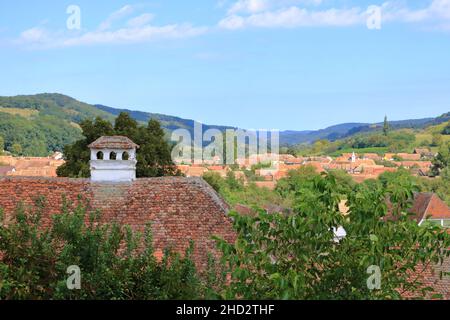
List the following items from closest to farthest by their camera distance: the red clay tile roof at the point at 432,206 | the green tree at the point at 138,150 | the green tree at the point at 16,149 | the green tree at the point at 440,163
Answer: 1. the green tree at the point at 138,150
2. the red clay tile roof at the point at 432,206
3. the green tree at the point at 440,163
4. the green tree at the point at 16,149

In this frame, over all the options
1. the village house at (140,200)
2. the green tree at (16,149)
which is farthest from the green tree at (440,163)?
the village house at (140,200)

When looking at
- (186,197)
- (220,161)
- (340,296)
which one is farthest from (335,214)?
(220,161)

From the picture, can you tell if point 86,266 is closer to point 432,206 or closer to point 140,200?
point 140,200

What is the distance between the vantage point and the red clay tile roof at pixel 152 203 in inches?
524

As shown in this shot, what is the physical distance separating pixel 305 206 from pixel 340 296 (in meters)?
1.16

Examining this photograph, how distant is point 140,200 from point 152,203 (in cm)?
29

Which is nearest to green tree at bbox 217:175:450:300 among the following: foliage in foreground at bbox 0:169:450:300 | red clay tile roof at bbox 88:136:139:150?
foliage in foreground at bbox 0:169:450:300

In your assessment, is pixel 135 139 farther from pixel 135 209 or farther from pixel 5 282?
pixel 5 282

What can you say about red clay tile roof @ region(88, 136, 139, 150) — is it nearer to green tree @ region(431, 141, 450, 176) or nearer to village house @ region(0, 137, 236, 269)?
village house @ region(0, 137, 236, 269)

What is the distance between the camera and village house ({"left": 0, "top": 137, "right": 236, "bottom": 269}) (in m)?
13.3

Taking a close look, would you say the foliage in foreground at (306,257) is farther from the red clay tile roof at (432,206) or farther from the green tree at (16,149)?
the green tree at (16,149)

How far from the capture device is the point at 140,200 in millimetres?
14250

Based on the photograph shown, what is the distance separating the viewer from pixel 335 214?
820 centimetres

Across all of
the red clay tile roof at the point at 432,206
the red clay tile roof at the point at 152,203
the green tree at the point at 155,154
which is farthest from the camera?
the red clay tile roof at the point at 432,206
